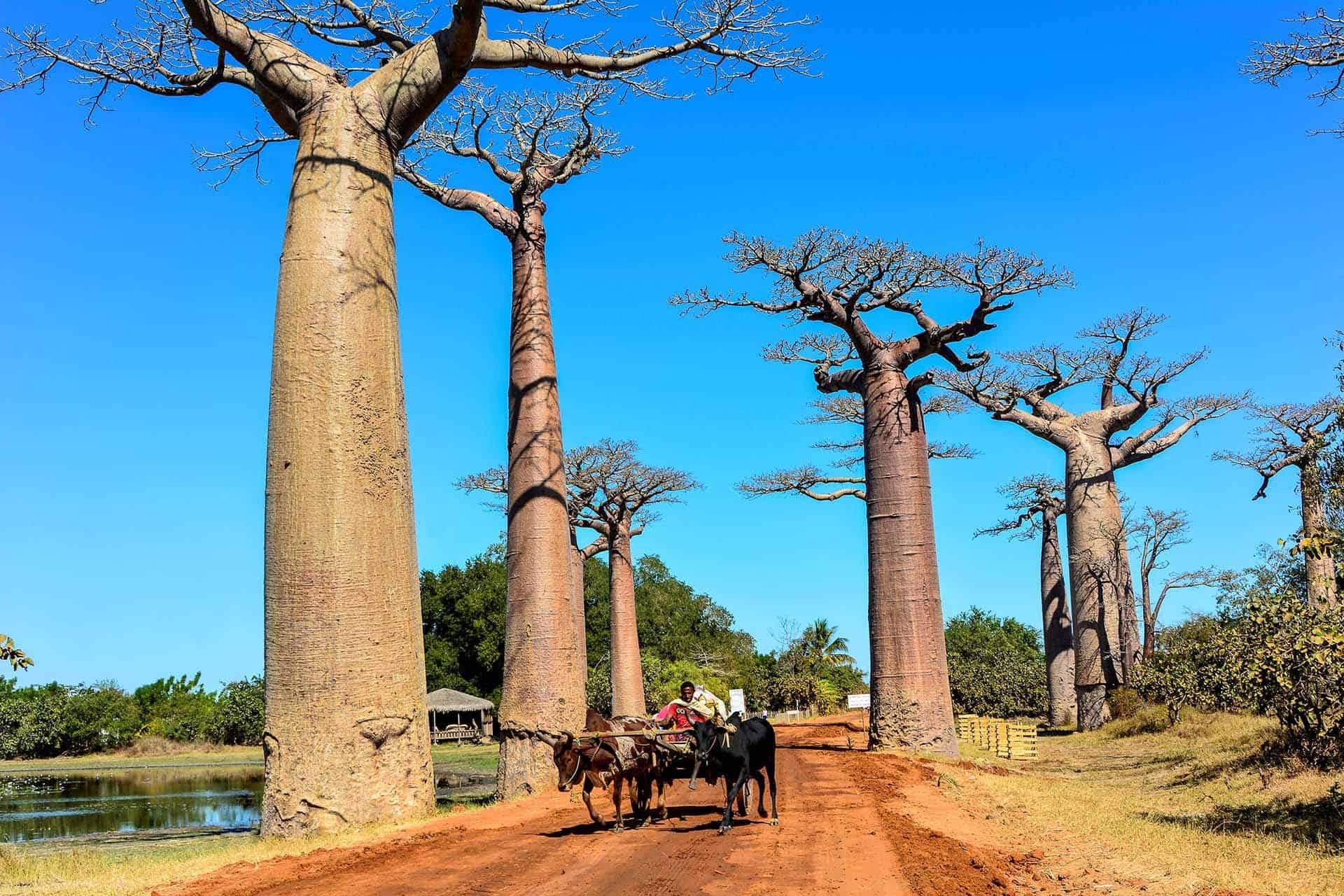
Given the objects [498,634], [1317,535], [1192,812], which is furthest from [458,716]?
[1317,535]

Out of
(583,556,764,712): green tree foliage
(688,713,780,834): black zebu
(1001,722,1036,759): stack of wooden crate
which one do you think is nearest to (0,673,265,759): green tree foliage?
(583,556,764,712): green tree foliage

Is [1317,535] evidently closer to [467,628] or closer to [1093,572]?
[1093,572]

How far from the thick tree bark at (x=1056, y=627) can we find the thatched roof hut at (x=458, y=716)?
16.8 metres

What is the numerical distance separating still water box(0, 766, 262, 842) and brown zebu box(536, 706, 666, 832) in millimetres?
4783

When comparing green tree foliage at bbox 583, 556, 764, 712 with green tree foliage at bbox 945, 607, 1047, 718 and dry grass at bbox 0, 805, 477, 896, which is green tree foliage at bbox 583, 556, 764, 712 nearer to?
green tree foliage at bbox 945, 607, 1047, 718

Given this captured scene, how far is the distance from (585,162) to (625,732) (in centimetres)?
761

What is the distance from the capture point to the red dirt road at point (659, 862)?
561 centimetres

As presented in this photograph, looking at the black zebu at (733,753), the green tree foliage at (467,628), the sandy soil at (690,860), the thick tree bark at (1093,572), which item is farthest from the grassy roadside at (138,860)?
the green tree foliage at (467,628)

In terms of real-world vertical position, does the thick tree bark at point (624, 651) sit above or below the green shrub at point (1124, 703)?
above

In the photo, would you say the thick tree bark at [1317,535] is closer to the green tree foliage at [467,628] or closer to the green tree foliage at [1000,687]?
the green tree foliage at [1000,687]

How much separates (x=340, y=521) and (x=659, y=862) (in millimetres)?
3648

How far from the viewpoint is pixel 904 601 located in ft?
45.0

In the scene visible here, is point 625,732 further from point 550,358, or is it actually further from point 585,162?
point 585,162

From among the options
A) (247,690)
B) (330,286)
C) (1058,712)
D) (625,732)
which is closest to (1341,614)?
(625,732)
